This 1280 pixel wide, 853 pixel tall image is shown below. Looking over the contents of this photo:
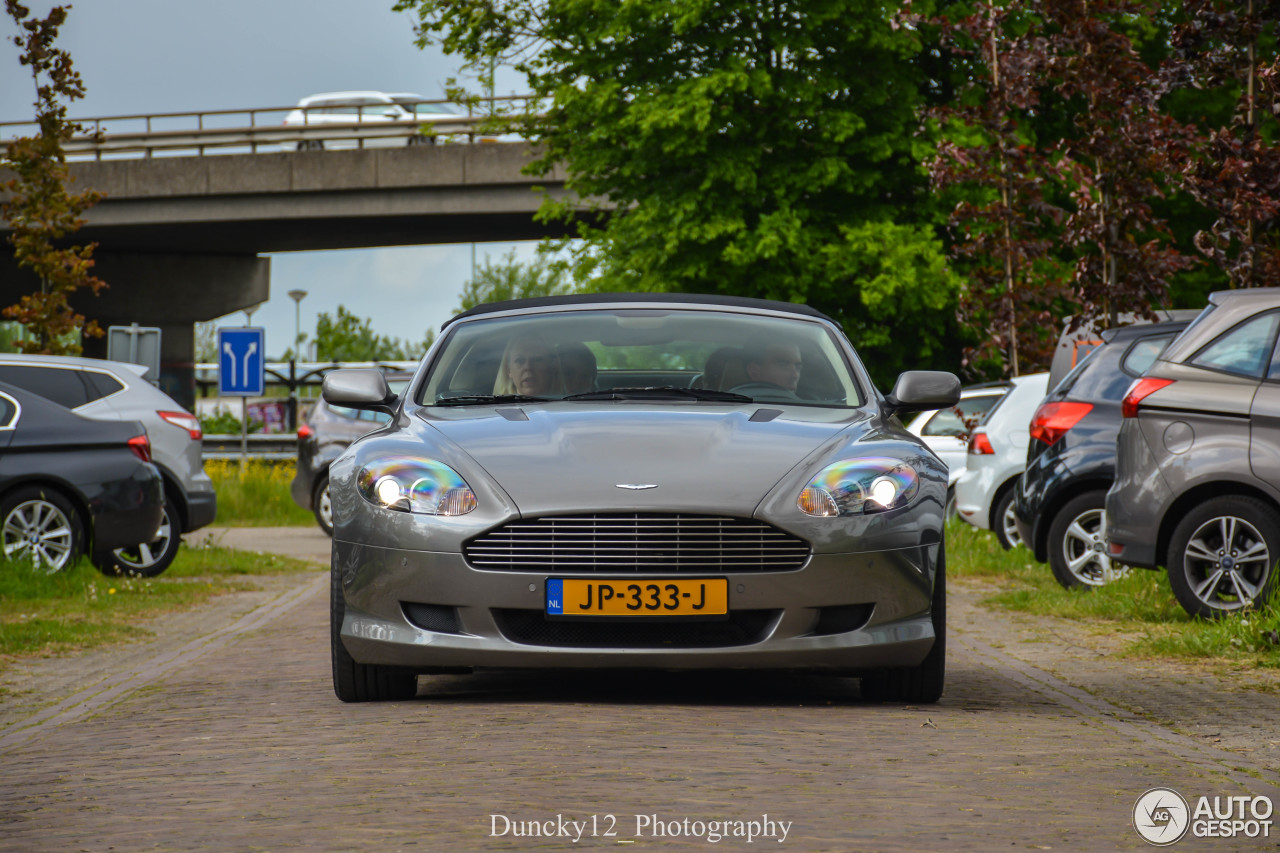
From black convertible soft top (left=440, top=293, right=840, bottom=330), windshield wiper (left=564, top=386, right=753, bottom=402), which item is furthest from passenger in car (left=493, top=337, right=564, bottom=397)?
black convertible soft top (left=440, top=293, right=840, bottom=330)

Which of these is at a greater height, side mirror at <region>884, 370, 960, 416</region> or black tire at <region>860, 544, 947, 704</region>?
side mirror at <region>884, 370, 960, 416</region>

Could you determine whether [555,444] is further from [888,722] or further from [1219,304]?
[1219,304]

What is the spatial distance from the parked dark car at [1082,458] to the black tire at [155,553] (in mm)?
6703

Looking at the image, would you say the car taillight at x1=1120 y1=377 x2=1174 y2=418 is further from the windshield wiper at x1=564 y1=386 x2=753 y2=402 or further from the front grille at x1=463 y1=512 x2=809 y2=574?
the front grille at x1=463 y1=512 x2=809 y2=574

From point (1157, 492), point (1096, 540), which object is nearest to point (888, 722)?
point (1157, 492)

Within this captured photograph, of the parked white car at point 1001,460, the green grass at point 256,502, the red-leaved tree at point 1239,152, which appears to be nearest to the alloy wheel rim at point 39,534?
the parked white car at point 1001,460

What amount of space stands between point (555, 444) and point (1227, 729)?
2537 mm

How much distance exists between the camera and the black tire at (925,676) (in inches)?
247

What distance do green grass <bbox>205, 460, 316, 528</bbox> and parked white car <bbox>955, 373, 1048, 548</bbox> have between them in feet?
38.9

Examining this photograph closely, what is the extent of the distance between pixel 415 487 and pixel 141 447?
22.9 ft

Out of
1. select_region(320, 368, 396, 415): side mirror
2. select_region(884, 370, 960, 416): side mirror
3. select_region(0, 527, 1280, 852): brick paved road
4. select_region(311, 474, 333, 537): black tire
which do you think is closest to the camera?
select_region(0, 527, 1280, 852): brick paved road

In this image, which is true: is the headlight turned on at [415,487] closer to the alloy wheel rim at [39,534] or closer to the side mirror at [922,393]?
the side mirror at [922,393]

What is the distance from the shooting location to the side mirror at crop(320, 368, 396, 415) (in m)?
7.12

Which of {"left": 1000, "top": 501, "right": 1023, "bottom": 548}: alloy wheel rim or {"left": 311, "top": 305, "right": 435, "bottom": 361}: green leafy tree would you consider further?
{"left": 311, "top": 305, "right": 435, "bottom": 361}: green leafy tree
